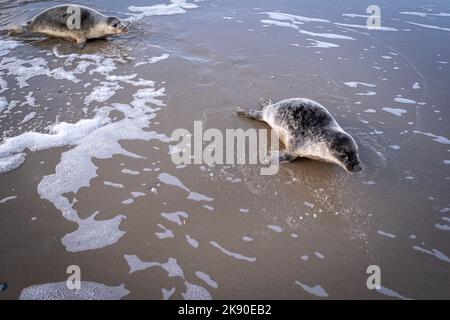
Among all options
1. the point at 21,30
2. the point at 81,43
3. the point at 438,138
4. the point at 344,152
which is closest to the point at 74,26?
the point at 81,43

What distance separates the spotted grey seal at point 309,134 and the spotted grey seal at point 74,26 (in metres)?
4.01

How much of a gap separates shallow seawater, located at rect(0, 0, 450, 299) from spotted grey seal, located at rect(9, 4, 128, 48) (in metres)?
0.48

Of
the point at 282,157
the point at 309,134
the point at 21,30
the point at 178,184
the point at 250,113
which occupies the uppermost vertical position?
the point at 21,30

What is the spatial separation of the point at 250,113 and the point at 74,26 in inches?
178

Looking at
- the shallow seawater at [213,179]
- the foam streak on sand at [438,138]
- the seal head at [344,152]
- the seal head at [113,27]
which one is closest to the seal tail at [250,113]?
the shallow seawater at [213,179]

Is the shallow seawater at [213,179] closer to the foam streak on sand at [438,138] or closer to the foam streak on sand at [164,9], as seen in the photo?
the foam streak on sand at [438,138]

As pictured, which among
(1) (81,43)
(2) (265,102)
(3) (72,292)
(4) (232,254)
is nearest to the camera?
(3) (72,292)

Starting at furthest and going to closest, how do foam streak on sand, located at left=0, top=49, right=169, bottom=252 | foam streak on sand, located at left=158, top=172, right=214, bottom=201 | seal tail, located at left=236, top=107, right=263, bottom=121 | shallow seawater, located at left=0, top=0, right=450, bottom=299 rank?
seal tail, located at left=236, top=107, right=263, bottom=121 < foam streak on sand, located at left=158, top=172, right=214, bottom=201 < foam streak on sand, located at left=0, top=49, right=169, bottom=252 < shallow seawater, located at left=0, top=0, right=450, bottom=299

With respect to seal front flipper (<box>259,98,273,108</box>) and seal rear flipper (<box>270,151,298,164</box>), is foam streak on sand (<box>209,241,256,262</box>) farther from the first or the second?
seal front flipper (<box>259,98,273,108</box>)

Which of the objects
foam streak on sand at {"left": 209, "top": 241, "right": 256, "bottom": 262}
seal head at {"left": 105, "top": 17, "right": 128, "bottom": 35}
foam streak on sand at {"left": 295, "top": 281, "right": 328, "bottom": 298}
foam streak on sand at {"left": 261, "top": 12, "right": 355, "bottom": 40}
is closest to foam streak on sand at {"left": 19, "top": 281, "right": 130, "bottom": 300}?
foam streak on sand at {"left": 209, "top": 241, "right": 256, "bottom": 262}

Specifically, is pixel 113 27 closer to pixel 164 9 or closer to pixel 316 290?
pixel 164 9

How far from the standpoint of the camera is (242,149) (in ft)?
14.3

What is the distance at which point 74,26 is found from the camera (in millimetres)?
7195

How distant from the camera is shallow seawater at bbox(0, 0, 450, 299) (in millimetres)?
2957
